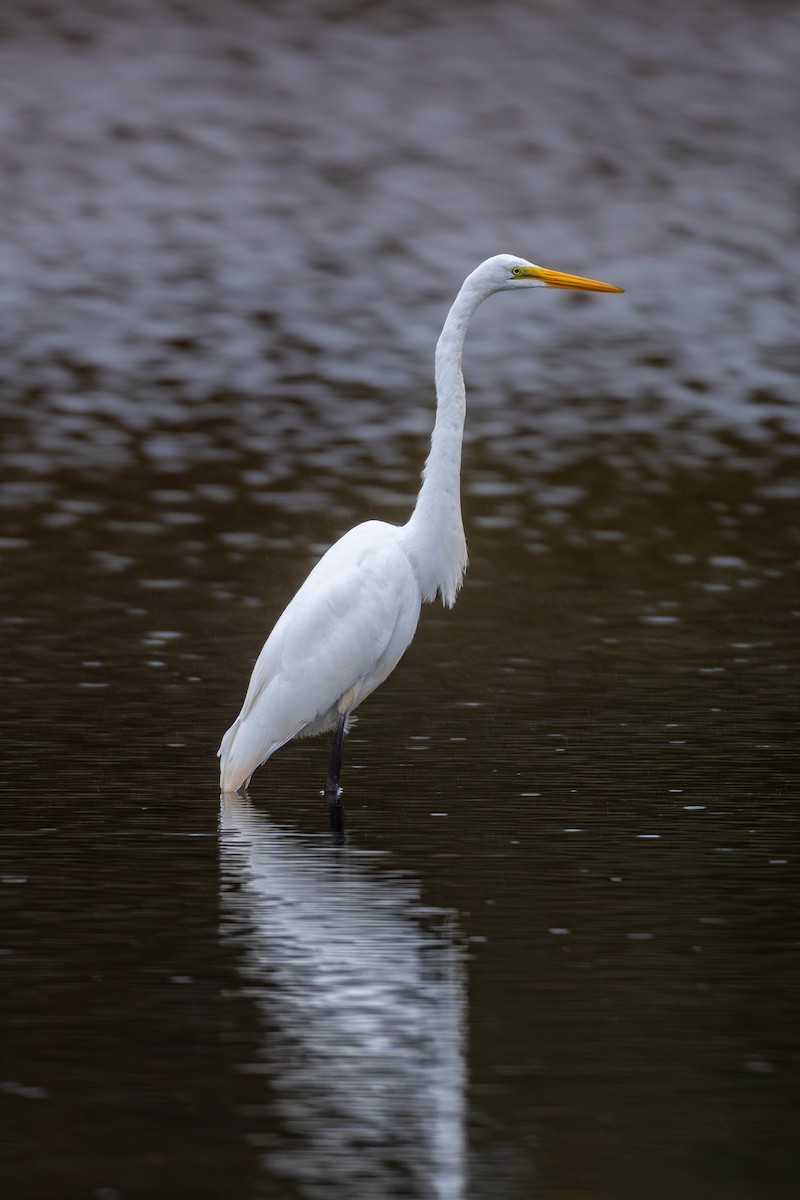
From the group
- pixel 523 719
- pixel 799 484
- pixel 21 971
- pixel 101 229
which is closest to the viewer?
pixel 21 971

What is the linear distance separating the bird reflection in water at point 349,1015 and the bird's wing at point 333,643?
2.99ft

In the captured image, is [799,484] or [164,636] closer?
[164,636]

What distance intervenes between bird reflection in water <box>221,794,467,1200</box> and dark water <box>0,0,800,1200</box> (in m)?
0.02

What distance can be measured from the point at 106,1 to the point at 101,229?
376 inches

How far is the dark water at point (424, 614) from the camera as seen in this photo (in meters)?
4.79

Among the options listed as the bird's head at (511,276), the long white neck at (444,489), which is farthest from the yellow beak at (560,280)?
the long white neck at (444,489)

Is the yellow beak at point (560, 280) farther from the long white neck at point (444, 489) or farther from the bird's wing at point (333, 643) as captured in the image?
the bird's wing at point (333, 643)

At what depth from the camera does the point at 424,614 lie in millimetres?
12914

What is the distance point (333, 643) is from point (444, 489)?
850 mm

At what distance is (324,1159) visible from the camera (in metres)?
4.38

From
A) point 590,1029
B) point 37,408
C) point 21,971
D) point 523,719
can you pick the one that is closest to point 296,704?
point 523,719

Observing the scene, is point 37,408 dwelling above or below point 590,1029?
below

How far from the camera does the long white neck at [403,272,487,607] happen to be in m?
8.71

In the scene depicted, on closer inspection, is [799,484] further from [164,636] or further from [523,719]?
[523,719]
